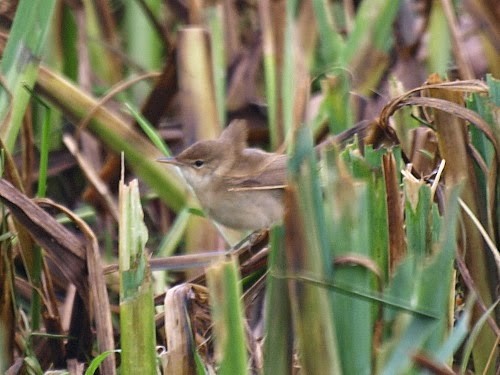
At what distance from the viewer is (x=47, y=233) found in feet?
6.97

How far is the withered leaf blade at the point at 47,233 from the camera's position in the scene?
2.10 metres

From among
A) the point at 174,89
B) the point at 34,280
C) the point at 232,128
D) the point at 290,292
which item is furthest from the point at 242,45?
the point at 290,292

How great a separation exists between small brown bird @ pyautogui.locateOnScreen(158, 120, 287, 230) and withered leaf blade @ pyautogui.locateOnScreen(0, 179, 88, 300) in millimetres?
592

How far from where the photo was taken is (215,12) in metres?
3.37

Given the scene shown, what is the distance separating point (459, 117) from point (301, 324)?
2.60 feet

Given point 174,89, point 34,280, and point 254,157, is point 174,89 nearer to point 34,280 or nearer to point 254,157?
point 254,157

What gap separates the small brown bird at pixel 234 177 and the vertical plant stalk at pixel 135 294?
0.93m

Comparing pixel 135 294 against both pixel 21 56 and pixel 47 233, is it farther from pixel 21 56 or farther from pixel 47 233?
pixel 21 56

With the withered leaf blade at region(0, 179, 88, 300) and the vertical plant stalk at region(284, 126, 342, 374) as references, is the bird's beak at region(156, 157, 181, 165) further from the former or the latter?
the vertical plant stalk at region(284, 126, 342, 374)

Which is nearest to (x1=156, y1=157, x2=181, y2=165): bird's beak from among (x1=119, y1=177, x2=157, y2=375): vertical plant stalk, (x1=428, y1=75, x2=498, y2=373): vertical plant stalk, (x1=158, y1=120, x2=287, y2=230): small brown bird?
(x1=158, y1=120, x2=287, y2=230): small brown bird

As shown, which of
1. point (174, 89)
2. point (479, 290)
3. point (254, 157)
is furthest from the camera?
point (174, 89)

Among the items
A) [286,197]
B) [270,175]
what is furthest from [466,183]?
[286,197]

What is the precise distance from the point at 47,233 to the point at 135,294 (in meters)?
0.51

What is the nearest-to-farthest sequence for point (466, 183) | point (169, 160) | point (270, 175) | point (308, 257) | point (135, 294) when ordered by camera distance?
point (308, 257), point (135, 294), point (466, 183), point (270, 175), point (169, 160)
